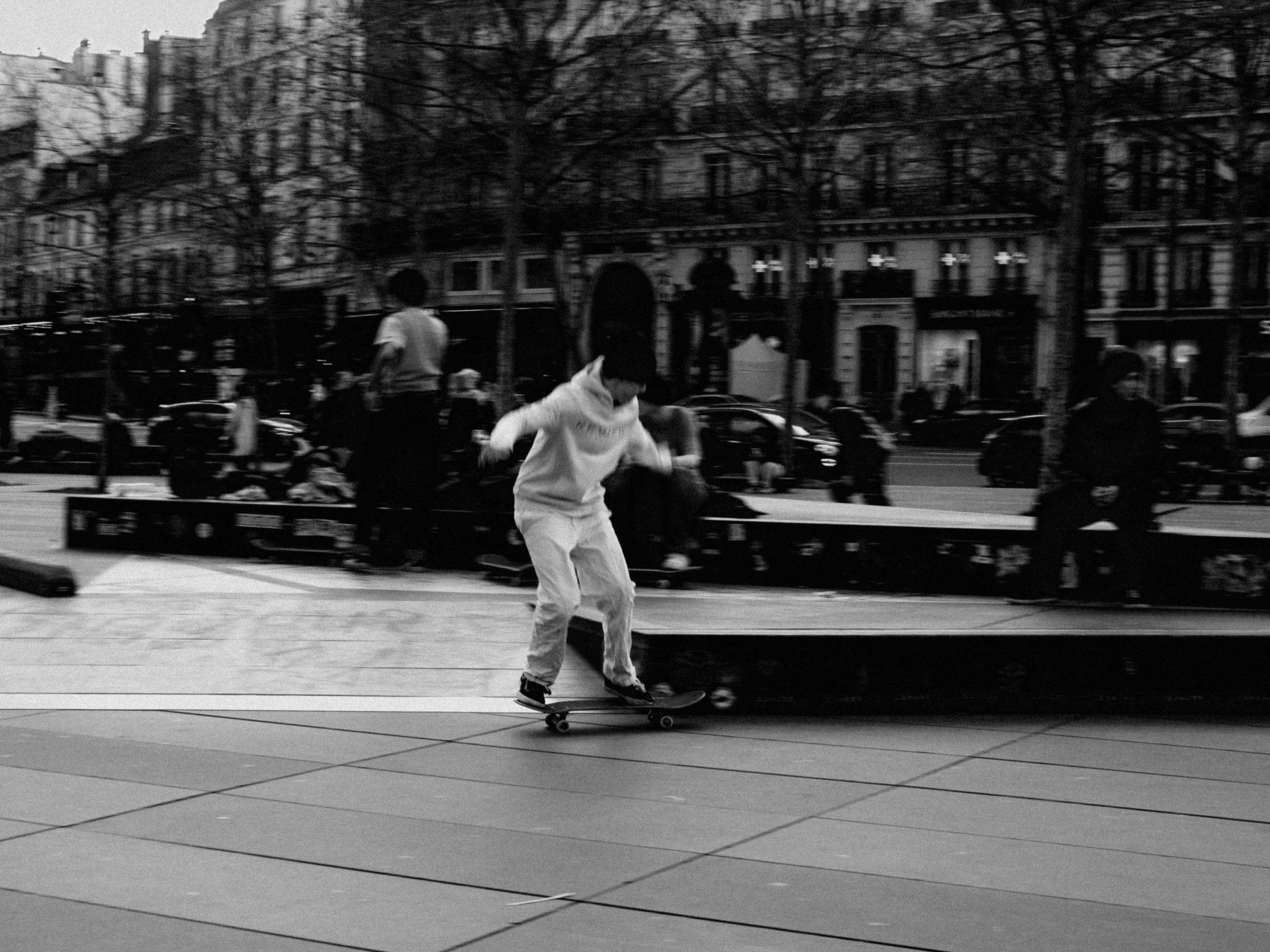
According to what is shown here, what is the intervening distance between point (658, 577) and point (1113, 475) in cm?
328

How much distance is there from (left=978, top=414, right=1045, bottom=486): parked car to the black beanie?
18375 millimetres

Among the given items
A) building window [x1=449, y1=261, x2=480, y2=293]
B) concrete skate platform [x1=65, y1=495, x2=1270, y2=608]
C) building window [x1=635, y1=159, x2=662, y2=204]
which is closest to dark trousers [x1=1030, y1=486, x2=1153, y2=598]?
concrete skate platform [x1=65, y1=495, x2=1270, y2=608]

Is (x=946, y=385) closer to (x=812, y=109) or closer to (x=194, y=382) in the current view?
(x=194, y=382)

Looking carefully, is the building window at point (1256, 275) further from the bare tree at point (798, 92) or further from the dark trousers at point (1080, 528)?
the dark trousers at point (1080, 528)

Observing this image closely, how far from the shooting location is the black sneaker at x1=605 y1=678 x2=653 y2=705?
7297 mm

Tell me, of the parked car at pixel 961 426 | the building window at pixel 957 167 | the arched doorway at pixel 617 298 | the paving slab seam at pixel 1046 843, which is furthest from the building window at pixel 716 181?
the paving slab seam at pixel 1046 843

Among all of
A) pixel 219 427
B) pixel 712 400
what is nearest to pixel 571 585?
pixel 219 427

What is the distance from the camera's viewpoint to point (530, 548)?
24.1 feet

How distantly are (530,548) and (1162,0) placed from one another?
16.1m

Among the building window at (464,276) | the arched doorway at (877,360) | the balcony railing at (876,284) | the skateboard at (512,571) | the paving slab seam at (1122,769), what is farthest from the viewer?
the building window at (464,276)

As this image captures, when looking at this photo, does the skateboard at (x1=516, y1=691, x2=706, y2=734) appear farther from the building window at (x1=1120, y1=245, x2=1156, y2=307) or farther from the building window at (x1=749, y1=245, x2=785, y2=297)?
the building window at (x1=749, y1=245, x2=785, y2=297)

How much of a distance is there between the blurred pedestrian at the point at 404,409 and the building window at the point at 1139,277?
1805 inches

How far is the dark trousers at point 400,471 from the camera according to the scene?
12.3m

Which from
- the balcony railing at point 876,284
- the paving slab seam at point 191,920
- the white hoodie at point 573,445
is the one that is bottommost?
the paving slab seam at point 191,920
